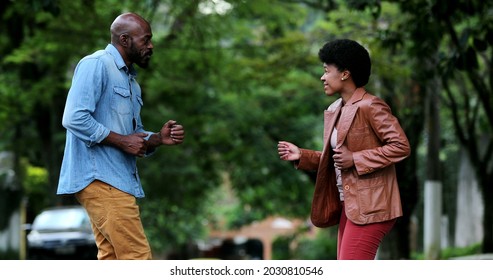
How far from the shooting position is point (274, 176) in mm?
28547

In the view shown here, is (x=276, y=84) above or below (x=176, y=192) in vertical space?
above

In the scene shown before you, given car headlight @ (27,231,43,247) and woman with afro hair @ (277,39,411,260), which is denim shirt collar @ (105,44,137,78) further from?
car headlight @ (27,231,43,247)

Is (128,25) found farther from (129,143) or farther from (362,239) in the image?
(362,239)

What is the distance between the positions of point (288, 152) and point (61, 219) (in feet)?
65.3

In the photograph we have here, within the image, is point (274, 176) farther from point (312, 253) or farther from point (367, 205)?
point (367, 205)

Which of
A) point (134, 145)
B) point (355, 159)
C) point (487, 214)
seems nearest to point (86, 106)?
point (134, 145)

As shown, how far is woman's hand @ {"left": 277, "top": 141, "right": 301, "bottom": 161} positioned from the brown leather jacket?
0.16 m

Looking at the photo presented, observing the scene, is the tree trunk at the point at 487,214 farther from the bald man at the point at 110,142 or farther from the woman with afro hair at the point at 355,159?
the bald man at the point at 110,142

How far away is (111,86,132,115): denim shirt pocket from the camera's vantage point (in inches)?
233

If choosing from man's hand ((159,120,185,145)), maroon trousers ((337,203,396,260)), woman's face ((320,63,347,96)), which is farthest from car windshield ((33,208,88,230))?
maroon trousers ((337,203,396,260))

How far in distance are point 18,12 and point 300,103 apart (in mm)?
11374

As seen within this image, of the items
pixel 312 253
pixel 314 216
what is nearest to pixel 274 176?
pixel 312 253

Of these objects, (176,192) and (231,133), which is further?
(176,192)

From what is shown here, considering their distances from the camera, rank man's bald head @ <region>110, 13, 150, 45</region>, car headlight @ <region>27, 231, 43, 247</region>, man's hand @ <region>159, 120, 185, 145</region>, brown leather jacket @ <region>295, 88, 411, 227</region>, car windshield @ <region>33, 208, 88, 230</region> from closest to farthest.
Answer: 1. brown leather jacket @ <region>295, 88, 411, 227</region>
2. man's bald head @ <region>110, 13, 150, 45</region>
3. man's hand @ <region>159, 120, 185, 145</region>
4. car windshield @ <region>33, 208, 88, 230</region>
5. car headlight @ <region>27, 231, 43, 247</region>
